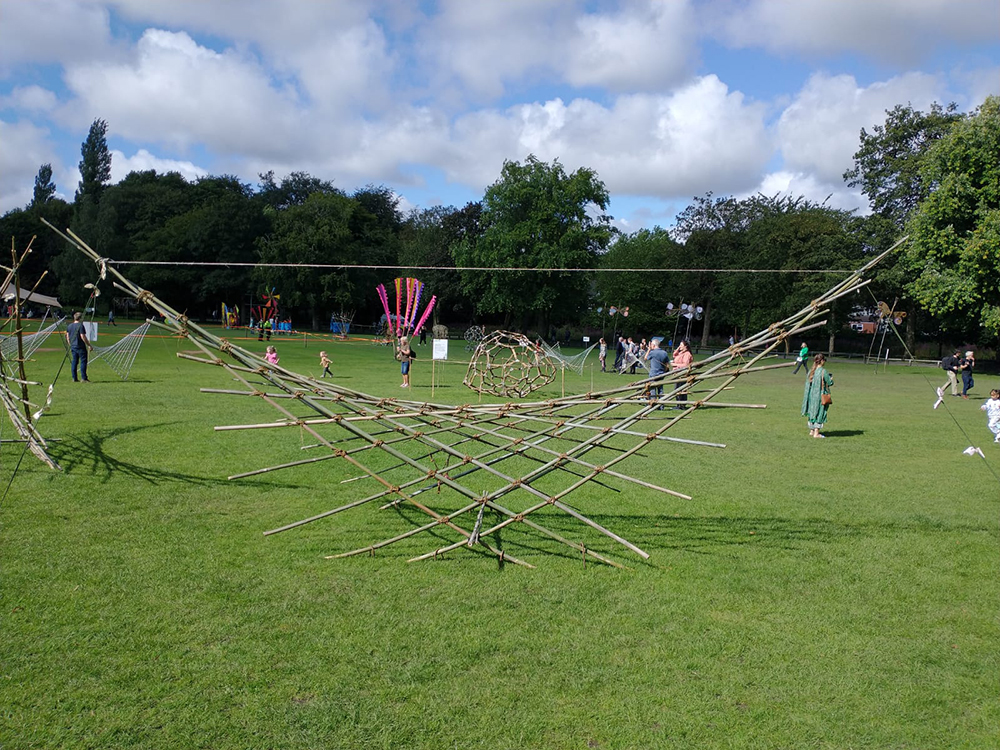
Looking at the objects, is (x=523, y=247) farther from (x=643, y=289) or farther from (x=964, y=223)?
(x=964, y=223)

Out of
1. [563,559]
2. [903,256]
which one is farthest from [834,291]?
[903,256]

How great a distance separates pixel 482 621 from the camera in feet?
14.6

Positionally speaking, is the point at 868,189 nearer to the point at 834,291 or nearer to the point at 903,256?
the point at 903,256

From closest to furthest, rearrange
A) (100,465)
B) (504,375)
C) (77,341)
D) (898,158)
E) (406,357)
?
(100,465) → (77,341) → (406,357) → (504,375) → (898,158)

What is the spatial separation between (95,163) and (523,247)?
46953mm

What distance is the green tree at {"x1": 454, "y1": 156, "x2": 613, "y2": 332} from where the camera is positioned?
47125 mm

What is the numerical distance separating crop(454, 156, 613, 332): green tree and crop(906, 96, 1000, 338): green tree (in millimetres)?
21014

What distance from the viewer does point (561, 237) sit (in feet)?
156

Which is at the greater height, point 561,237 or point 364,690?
point 561,237

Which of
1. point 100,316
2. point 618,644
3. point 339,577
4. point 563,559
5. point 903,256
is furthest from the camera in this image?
point 100,316

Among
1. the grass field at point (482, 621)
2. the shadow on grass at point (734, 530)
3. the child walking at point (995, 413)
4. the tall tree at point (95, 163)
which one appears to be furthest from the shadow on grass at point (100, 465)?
the tall tree at point (95, 163)

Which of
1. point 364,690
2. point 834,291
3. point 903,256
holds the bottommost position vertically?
point 364,690

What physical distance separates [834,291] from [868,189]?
44.8m

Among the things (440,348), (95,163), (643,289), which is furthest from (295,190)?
(440,348)
